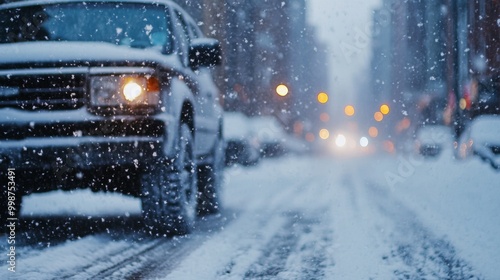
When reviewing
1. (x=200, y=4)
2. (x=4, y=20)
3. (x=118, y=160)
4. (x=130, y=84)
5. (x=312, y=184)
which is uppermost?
(x=200, y=4)

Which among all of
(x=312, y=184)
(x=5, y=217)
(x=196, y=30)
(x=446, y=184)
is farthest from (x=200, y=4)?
(x=5, y=217)

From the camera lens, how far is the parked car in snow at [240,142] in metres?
18.9

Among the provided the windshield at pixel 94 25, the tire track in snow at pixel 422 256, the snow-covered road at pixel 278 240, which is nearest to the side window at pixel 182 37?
the windshield at pixel 94 25

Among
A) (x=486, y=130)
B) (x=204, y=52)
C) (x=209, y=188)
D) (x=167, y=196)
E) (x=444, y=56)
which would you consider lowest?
(x=209, y=188)

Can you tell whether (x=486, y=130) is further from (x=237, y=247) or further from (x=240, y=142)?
(x=237, y=247)

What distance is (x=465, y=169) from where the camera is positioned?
1280cm

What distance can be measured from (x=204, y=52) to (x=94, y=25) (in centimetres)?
→ 95

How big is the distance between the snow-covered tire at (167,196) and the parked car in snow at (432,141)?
22.9 meters

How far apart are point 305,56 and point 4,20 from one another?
50.7 meters

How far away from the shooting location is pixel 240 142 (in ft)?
62.0

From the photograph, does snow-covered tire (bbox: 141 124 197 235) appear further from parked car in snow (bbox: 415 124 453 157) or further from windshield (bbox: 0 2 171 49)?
parked car in snow (bbox: 415 124 453 157)

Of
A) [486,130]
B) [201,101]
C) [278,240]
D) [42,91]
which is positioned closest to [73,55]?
[42,91]

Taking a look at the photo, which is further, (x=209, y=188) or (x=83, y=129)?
(x=209, y=188)

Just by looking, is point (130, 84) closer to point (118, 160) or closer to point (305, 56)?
point (118, 160)
